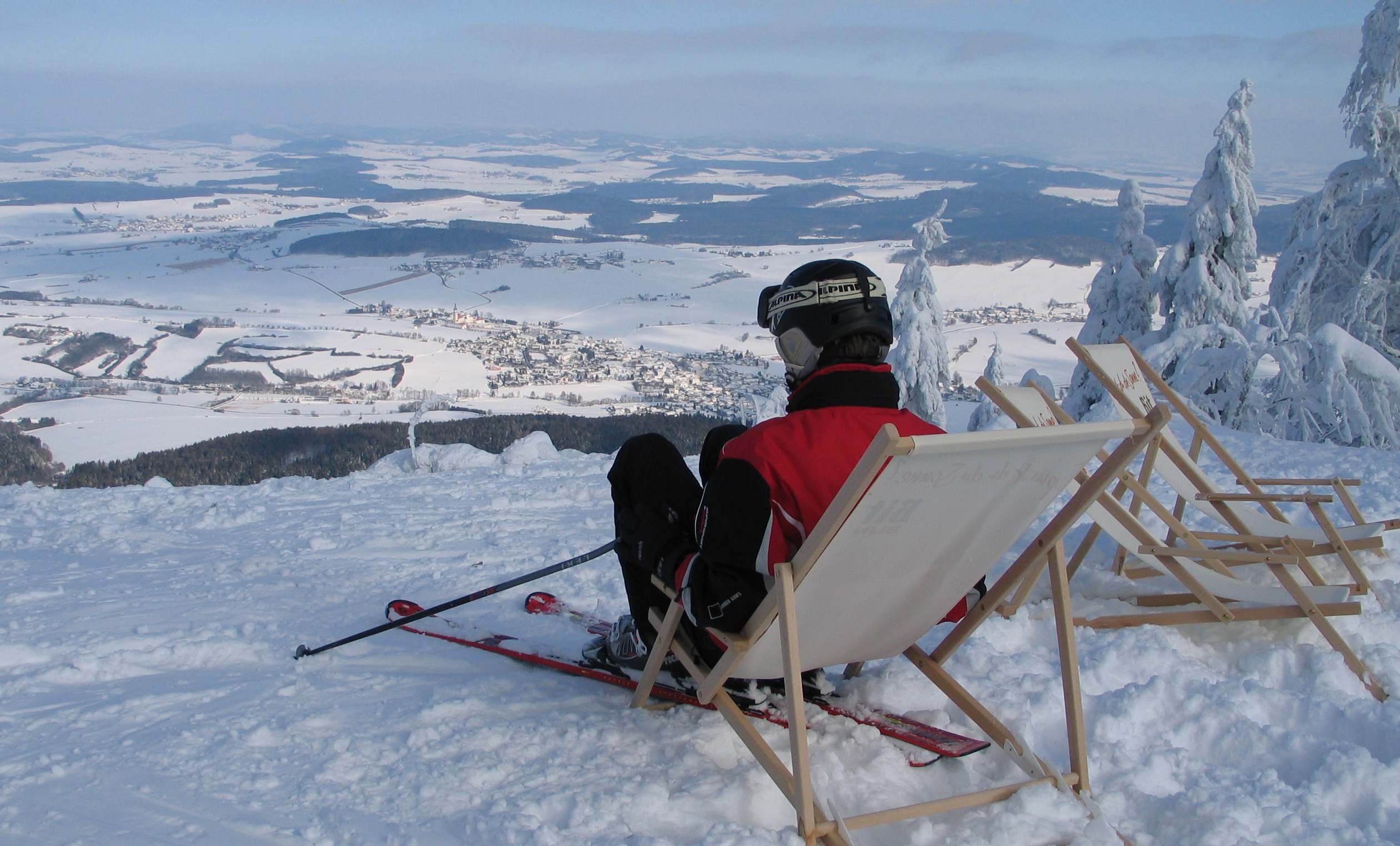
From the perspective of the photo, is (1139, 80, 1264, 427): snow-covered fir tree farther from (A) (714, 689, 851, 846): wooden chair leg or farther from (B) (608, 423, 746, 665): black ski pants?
(A) (714, 689, 851, 846): wooden chair leg

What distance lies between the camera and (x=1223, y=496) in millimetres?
4203

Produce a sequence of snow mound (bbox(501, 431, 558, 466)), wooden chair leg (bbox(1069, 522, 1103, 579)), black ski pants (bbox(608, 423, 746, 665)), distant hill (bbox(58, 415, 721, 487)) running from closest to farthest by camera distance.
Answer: black ski pants (bbox(608, 423, 746, 665)) → wooden chair leg (bbox(1069, 522, 1103, 579)) → snow mound (bbox(501, 431, 558, 466)) → distant hill (bbox(58, 415, 721, 487))

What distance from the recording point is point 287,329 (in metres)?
51.0

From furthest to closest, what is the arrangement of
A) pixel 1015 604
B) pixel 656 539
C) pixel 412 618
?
pixel 1015 604 < pixel 412 618 < pixel 656 539

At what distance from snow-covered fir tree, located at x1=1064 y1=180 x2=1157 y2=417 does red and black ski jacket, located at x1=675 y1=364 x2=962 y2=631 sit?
1592 cm

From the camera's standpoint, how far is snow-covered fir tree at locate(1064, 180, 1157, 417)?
1703 centimetres

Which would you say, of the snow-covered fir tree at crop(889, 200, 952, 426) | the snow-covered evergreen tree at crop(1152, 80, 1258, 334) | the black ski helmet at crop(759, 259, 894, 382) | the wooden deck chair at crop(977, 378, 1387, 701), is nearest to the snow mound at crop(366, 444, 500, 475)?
the wooden deck chair at crop(977, 378, 1387, 701)

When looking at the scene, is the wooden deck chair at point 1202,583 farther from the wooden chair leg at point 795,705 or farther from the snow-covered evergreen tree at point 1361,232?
the snow-covered evergreen tree at point 1361,232

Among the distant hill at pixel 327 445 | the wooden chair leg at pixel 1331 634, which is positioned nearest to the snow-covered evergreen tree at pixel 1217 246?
the distant hill at pixel 327 445

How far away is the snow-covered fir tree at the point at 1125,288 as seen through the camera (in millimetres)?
17031

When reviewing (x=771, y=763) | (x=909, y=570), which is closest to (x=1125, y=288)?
(x=909, y=570)

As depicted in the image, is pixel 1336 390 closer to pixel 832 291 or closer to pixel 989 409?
pixel 989 409

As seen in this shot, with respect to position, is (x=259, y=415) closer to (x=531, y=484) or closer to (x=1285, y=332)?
(x=531, y=484)

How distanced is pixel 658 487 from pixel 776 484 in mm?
668
